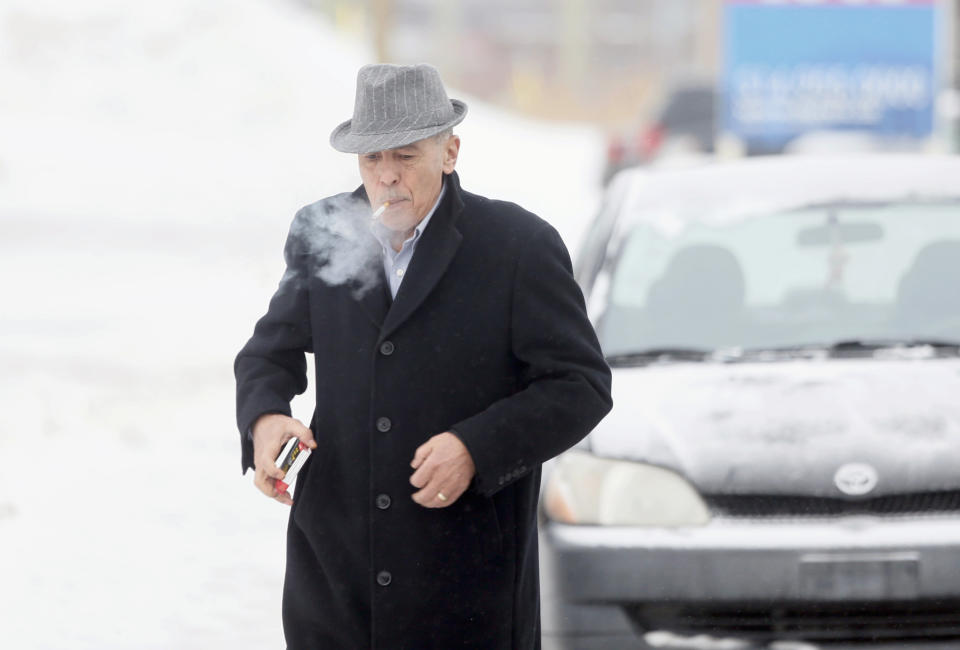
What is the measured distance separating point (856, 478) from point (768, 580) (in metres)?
0.32

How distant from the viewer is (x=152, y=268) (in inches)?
595

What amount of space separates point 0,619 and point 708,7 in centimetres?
6029

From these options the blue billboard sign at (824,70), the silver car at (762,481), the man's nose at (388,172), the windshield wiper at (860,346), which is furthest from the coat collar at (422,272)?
the blue billboard sign at (824,70)

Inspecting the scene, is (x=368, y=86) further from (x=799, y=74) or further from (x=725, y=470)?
(x=799, y=74)

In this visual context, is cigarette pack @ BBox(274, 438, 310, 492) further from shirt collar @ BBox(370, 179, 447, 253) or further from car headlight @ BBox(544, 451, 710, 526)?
car headlight @ BBox(544, 451, 710, 526)

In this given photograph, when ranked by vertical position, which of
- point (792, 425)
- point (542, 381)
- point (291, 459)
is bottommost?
point (792, 425)

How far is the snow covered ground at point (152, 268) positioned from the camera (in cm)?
527

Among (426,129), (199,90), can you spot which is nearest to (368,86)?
(426,129)

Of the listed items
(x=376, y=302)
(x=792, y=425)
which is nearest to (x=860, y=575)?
(x=792, y=425)

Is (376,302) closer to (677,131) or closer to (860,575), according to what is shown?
(860,575)

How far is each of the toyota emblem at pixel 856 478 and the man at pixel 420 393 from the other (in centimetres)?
113

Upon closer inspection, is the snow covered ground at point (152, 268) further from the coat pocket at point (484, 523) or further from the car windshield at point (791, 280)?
the coat pocket at point (484, 523)

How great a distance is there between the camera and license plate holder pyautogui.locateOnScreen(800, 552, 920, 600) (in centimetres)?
366

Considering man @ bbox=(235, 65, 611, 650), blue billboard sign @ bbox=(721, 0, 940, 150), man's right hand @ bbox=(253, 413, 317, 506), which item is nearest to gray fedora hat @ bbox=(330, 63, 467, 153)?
man @ bbox=(235, 65, 611, 650)
